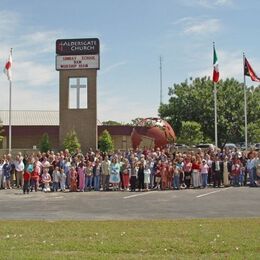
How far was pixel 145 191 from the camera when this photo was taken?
77.4 ft

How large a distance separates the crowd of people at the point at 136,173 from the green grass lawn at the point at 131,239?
A: 11.9m

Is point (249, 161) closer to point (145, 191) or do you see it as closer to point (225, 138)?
point (145, 191)

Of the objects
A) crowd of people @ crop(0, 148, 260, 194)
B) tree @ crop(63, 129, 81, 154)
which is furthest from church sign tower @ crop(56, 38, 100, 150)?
crowd of people @ crop(0, 148, 260, 194)

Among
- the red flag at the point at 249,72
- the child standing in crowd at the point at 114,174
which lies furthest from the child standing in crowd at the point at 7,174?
the red flag at the point at 249,72

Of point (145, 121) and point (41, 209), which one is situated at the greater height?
point (145, 121)

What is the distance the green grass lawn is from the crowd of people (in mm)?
11889

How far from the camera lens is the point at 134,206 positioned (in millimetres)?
16969

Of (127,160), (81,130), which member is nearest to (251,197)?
(127,160)

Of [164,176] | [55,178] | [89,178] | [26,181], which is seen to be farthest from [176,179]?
[26,181]

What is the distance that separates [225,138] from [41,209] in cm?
5089

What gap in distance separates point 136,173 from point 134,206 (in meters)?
7.51

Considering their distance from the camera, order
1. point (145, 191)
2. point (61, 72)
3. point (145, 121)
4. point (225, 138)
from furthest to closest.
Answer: point (225, 138)
point (145, 121)
point (61, 72)
point (145, 191)

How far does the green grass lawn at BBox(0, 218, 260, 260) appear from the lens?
8.52 metres

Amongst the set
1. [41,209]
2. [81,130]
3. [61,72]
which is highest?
[61,72]
